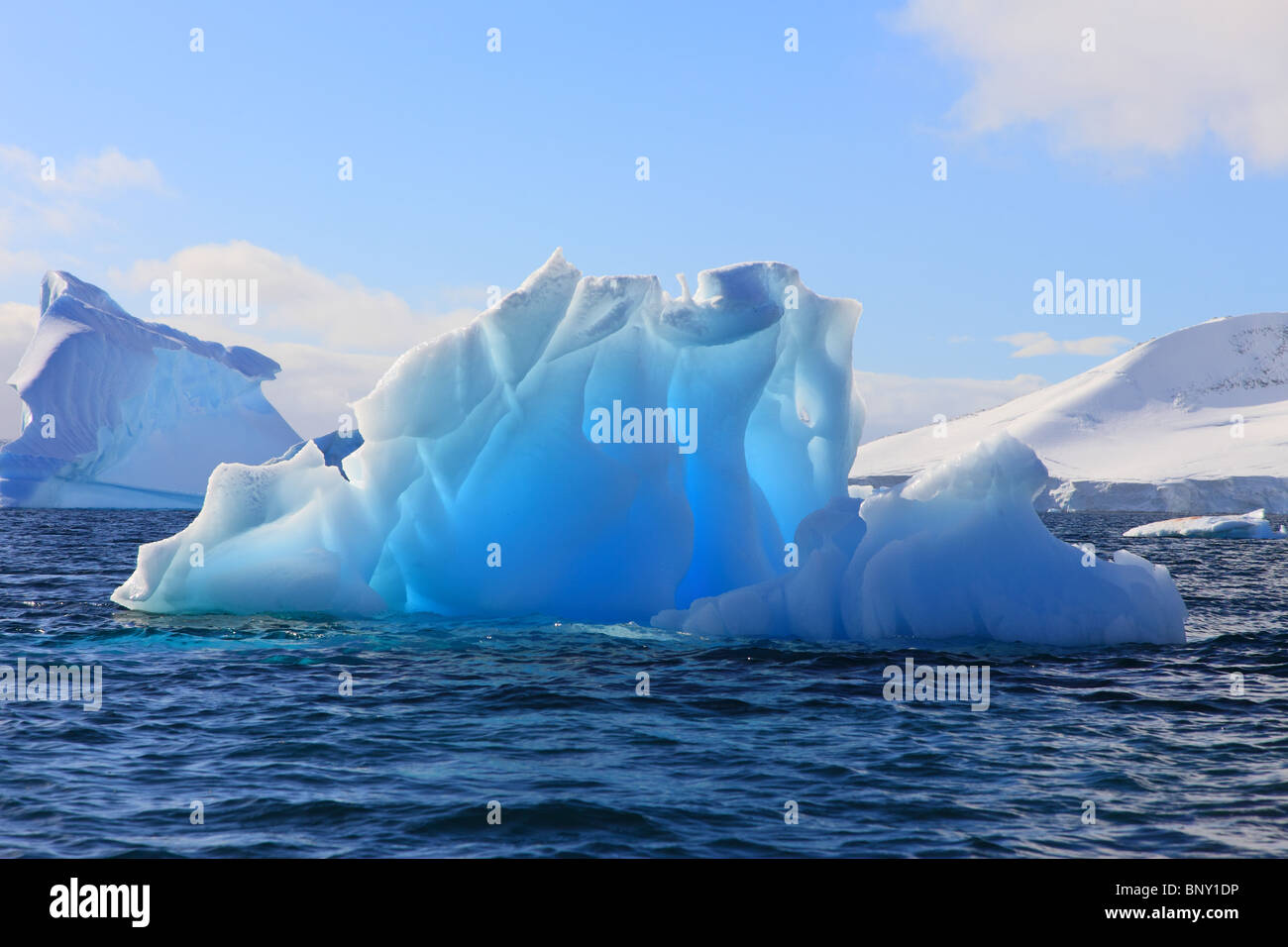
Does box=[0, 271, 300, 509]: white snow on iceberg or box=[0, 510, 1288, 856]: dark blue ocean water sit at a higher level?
box=[0, 271, 300, 509]: white snow on iceberg

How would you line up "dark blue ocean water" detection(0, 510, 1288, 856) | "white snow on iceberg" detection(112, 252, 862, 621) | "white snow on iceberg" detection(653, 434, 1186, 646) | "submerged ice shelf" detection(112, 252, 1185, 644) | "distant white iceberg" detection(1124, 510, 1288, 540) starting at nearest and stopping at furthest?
"dark blue ocean water" detection(0, 510, 1288, 856) → "white snow on iceberg" detection(653, 434, 1186, 646) → "submerged ice shelf" detection(112, 252, 1185, 644) → "white snow on iceberg" detection(112, 252, 862, 621) → "distant white iceberg" detection(1124, 510, 1288, 540)

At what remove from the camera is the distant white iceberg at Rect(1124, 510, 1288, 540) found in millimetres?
47188

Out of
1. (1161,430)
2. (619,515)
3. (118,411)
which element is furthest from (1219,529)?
(1161,430)

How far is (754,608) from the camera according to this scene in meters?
13.9

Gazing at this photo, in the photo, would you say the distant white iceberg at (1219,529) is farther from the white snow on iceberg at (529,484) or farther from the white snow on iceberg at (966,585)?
the white snow on iceberg at (529,484)

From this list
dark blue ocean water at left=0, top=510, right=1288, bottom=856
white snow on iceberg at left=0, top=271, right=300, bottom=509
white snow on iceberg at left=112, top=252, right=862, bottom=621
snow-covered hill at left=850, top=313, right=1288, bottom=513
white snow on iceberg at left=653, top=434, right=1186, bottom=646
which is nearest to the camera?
dark blue ocean water at left=0, top=510, right=1288, bottom=856

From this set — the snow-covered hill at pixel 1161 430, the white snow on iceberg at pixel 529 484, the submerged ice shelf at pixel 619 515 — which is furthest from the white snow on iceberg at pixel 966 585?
the snow-covered hill at pixel 1161 430

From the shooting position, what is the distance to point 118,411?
158 ft

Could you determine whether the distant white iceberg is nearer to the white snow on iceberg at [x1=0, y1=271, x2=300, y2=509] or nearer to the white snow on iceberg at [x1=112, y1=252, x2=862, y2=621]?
the white snow on iceberg at [x1=112, y1=252, x2=862, y2=621]

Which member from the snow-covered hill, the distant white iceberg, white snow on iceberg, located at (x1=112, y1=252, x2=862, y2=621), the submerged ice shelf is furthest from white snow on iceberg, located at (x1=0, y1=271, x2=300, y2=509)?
the snow-covered hill

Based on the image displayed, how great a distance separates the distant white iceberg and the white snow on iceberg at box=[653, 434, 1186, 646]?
35.7 meters
